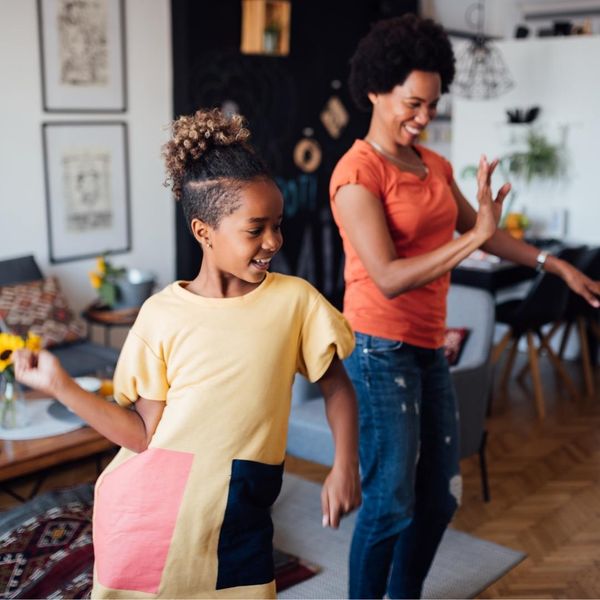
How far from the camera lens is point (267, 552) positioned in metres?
1.63

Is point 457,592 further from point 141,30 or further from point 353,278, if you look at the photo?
point 141,30

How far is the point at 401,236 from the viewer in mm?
2217

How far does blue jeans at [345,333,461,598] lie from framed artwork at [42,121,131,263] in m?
2.90

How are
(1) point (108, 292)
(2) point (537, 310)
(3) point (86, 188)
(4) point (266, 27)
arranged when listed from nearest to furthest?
1. (1) point (108, 292)
2. (2) point (537, 310)
3. (3) point (86, 188)
4. (4) point (266, 27)

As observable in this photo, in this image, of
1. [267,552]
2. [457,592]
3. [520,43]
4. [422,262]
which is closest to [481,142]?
[520,43]

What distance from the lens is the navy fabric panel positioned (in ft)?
5.16

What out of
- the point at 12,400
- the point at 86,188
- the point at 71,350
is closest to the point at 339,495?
the point at 12,400

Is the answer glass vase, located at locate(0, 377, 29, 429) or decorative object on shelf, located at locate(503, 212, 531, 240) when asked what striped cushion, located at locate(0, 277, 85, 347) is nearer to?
glass vase, located at locate(0, 377, 29, 429)

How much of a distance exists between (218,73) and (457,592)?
353cm

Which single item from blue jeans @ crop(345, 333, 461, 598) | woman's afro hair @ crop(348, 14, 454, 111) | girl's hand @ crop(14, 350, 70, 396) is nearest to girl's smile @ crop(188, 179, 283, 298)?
girl's hand @ crop(14, 350, 70, 396)

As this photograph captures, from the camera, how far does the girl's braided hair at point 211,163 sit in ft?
5.16

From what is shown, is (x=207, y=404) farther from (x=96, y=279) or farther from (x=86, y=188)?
(x=86, y=188)

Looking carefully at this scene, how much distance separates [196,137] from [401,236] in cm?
78

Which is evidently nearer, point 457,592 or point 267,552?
point 267,552
